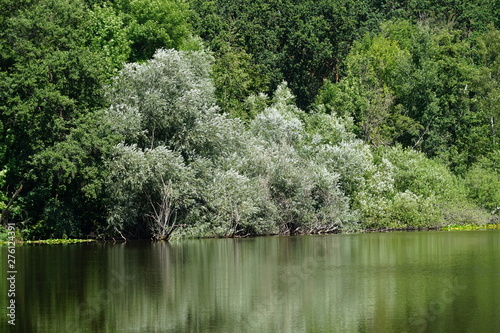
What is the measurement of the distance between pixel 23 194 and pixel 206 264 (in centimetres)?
2102

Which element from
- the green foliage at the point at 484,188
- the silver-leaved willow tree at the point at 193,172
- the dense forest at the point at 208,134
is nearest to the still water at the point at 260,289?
the silver-leaved willow tree at the point at 193,172

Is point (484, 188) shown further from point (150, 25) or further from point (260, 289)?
point (260, 289)

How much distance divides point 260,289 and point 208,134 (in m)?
23.9

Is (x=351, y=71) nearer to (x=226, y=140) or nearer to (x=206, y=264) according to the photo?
(x=226, y=140)

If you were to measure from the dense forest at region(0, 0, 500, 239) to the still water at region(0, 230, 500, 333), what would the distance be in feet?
22.4

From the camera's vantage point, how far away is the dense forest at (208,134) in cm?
4641

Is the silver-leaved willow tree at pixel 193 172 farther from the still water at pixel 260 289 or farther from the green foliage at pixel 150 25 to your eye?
the green foliage at pixel 150 25

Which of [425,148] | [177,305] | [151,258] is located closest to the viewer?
[177,305]

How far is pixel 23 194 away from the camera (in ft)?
164

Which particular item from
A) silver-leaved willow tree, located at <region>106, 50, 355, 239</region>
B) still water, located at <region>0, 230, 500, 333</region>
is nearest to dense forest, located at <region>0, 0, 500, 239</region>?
silver-leaved willow tree, located at <region>106, 50, 355, 239</region>

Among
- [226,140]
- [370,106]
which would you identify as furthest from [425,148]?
[226,140]

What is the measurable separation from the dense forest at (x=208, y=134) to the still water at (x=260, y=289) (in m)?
6.83

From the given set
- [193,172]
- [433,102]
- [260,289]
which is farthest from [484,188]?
[260,289]

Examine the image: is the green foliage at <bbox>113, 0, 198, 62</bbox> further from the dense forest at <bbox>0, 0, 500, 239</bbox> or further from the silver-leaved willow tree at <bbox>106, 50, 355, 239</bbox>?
the silver-leaved willow tree at <bbox>106, 50, 355, 239</bbox>
